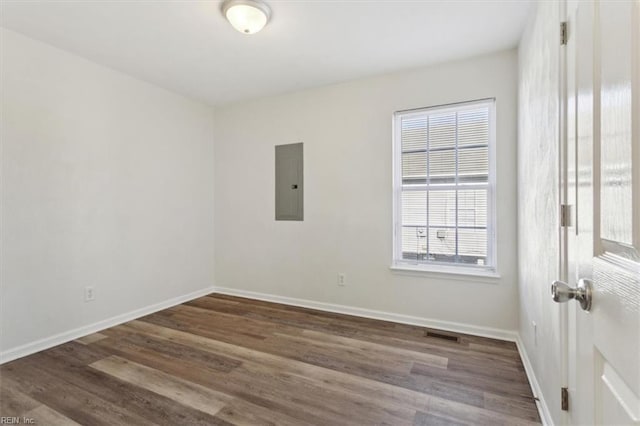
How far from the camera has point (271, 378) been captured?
2131mm

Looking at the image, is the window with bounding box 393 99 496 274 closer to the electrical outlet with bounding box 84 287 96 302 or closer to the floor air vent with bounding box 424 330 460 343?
the floor air vent with bounding box 424 330 460 343

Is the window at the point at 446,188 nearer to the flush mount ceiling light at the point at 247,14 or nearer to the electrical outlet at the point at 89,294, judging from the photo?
the flush mount ceiling light at the point at 247,14

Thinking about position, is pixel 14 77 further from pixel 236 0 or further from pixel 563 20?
pixel 563 20

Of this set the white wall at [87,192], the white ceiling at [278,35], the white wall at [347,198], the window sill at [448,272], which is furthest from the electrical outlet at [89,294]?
the window sill at [448,272]

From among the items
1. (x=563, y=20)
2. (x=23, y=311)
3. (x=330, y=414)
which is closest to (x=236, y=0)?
(x=563, y=20)

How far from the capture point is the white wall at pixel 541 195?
148 cm

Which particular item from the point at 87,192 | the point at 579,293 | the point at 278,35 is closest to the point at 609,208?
the point at 579,293

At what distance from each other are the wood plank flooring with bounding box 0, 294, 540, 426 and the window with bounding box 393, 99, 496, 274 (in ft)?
2.51

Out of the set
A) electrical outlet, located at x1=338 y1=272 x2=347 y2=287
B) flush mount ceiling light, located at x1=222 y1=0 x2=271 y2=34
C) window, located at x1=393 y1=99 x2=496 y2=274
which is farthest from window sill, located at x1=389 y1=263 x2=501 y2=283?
flush mount ceiling light, located at x1=222 y1=0 x2=271 y2=34

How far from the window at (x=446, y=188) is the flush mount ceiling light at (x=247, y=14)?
5.34 ft

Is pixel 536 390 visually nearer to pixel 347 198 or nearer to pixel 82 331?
pixel 347 198

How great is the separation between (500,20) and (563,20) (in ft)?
3.95

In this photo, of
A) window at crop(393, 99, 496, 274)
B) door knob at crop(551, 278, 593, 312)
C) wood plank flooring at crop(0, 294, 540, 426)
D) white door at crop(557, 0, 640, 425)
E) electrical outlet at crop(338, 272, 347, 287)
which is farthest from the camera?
electrical outlet at crop(338, 272, 347, 287)

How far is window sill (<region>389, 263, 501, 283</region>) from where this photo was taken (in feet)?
9.25
